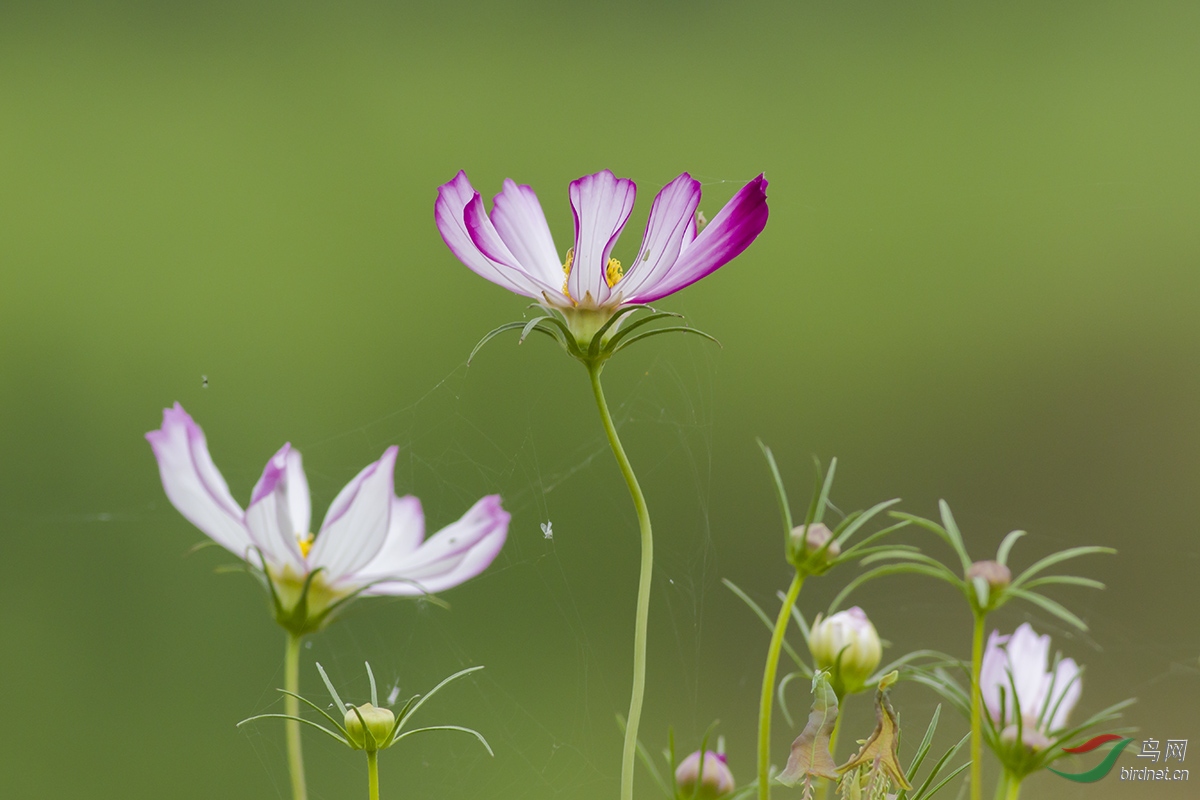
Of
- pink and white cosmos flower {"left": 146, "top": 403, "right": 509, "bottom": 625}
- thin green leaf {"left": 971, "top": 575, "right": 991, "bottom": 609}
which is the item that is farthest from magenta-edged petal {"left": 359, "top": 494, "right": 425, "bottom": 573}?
thin green leaf {"left": 971, "top": 575, "right": 991, "bottom": 609}

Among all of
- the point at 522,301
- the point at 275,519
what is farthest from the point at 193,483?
the point at 522,301

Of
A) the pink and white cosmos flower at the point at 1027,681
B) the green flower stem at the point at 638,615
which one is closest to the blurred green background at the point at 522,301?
the pink and white cosmos flower at the point at 1027,681

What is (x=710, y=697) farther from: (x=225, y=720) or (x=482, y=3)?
(x=482, y=3)

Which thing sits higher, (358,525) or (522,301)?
(522,301)

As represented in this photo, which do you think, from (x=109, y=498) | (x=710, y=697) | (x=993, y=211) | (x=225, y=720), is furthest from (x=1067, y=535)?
(x=109, y=498)

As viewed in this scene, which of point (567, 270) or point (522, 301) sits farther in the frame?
point (522, 301)

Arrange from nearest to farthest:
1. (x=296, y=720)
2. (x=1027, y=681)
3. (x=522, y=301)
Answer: (x=296, y=720), (x=1027, y=681), (x=522, y=301)

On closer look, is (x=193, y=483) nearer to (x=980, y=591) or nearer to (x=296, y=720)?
(x=296, y=720)

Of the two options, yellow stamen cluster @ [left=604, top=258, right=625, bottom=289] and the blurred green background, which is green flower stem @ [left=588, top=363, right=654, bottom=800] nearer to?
yellow stamen cluster @ [left=604, top=258, right=625, bottom=289]

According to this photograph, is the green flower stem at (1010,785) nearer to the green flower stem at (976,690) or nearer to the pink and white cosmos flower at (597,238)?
the green flower stem at (976,690)
